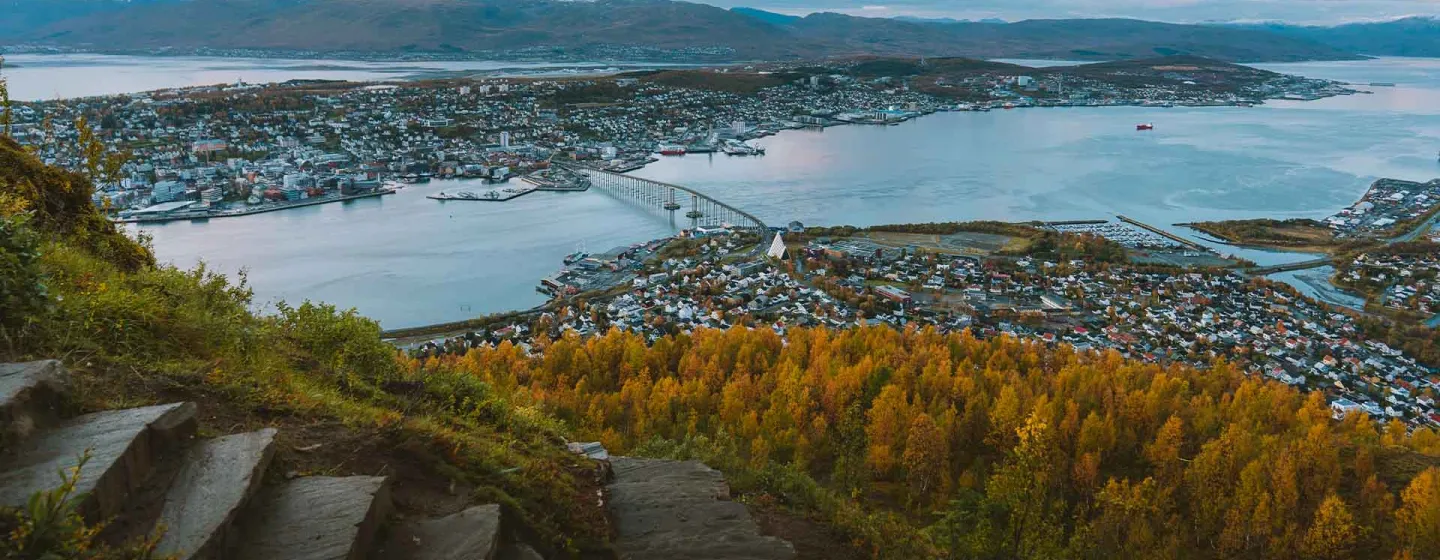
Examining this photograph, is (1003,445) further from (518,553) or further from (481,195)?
(481,195)

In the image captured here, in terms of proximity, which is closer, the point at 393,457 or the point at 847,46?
the point at 393,457

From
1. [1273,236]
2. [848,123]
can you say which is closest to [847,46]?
[848,123]

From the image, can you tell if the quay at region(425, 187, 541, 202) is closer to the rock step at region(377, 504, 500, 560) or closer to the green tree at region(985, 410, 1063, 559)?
the green tree at region(985, 410, 1063, 559)

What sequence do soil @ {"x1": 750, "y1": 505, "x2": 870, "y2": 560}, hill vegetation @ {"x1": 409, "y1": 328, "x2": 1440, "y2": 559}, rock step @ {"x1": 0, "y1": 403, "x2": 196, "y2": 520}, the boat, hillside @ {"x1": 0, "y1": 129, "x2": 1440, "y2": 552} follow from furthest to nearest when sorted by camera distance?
the boat, hill vegetation @ {"x1": 409, "y1": 328, "x2": 1440, "y2": 559}, soil @ {"x1": 750, "y1": 505, "x2": 870, "y2": 560}, hillside @ {"x1": 0, "y1": 129, "x2": 1440, "y2": 552}, rock step @ {"x1": 0, "y1": 403, "x2": 196, "y2": 520}

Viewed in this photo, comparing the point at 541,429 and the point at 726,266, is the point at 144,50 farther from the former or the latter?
the point at 541,429

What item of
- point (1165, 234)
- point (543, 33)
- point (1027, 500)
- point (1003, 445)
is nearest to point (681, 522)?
point (1027, 500)

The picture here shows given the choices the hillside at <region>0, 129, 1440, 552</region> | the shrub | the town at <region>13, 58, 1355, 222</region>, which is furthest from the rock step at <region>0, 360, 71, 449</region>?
the town at <region>13, 58, 1355, 222</region>

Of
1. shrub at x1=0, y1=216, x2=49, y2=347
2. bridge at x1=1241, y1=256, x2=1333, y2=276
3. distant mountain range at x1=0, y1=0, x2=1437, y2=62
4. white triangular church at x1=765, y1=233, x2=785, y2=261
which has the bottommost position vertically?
bridge at x1=1241, y1=256, x2=1333, y2=276
